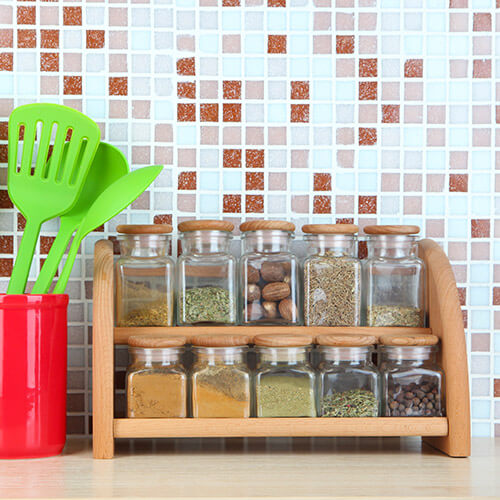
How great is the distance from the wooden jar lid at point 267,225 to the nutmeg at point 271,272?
6cm

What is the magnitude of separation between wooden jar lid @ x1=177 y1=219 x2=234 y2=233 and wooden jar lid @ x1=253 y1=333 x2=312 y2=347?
0.19 meters

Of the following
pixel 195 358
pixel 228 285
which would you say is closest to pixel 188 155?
pixel 228 285

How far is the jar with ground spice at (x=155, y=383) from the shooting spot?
0.92m

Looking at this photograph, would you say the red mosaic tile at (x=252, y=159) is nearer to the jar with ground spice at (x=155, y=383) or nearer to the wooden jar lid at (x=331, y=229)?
the wooden jar lid at (x=331, y=229)

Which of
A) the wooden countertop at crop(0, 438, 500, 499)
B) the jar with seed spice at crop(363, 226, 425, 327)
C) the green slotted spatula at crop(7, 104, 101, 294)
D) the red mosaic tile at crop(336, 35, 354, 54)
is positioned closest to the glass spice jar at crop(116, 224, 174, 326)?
the green slotted spatula at crop(7, 104, 101, 294)

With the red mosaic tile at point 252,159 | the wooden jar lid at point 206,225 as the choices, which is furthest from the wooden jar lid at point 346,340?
the red mosaic tile at point 252,159

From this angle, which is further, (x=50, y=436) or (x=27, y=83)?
(x=27, y=83)

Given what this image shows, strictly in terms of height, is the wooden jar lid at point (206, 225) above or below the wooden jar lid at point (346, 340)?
above

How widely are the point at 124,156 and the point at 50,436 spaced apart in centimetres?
45

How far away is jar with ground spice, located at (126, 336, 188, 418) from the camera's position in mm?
921

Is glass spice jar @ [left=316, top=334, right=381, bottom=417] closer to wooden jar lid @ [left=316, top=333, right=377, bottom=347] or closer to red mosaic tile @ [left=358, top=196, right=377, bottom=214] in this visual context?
wooden jar lid @ [left=316, top=333, right=377, bottom=347]

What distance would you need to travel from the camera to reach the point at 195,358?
3.17ft

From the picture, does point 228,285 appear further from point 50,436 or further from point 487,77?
point 487,77

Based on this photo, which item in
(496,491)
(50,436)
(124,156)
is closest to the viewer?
(496,491)
